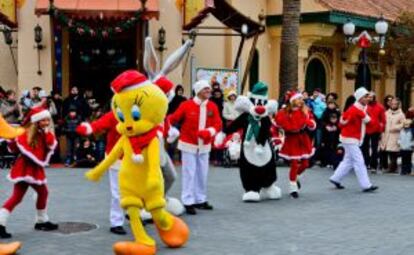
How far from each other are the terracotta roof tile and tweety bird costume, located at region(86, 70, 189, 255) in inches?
606

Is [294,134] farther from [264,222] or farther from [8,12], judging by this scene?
[8,12]

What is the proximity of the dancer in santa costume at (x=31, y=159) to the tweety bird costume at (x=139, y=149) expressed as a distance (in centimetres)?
94

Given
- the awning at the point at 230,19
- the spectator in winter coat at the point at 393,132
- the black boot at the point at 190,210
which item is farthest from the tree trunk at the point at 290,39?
the black boot at the point at 190,210

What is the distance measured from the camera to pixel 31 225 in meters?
8.62

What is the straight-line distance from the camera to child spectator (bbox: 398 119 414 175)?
48.6 feet

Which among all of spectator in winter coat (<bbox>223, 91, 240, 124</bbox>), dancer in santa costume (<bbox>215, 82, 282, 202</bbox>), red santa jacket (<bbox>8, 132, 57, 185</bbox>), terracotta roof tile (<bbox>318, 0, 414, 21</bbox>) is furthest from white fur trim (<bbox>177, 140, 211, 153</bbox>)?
terracotta roof tile (<bbox>318, 0, 414, 21</bbox>)

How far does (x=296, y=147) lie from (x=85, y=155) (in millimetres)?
6055

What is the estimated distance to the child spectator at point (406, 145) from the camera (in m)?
14.8

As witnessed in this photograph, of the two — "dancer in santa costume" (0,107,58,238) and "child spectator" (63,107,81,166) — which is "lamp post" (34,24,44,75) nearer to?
"child spectator" (63,107,81,166)

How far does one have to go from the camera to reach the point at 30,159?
26.4 ft

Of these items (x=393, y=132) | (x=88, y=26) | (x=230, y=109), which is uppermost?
(x=88, y=26)

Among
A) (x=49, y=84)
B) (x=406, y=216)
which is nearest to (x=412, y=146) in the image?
(x=406, y=216)

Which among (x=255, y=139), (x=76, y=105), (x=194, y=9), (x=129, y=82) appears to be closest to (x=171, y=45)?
(x=194, y=9)

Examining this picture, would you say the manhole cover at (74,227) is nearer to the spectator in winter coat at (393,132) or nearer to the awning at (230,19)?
the spectator in winter coat at (393,132)
